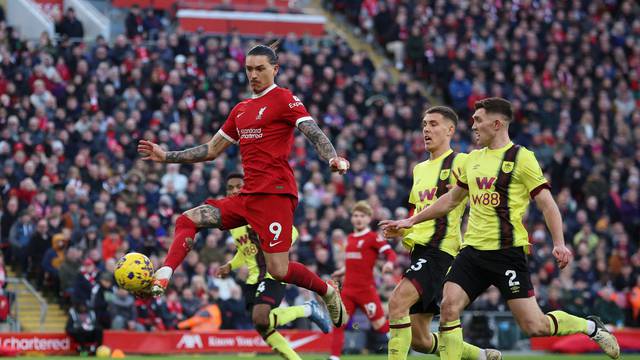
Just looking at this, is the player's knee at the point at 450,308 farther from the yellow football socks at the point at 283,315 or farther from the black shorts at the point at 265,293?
the black shorts at the point at 265,293

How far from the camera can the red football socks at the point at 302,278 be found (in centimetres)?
1145

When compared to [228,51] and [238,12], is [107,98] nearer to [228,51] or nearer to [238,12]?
[228,51]

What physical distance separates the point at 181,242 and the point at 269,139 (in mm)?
1304

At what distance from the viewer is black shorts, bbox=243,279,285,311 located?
44.3ft

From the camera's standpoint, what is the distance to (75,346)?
62.6ft

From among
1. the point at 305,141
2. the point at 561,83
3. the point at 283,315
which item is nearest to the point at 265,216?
the point at 283,315

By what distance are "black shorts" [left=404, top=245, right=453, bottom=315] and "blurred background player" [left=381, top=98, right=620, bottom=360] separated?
2.51 feet

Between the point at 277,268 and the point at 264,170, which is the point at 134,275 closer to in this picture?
the point at 277,268

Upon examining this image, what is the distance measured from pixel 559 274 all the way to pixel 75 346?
36.4 ft

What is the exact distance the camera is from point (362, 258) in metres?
17.2

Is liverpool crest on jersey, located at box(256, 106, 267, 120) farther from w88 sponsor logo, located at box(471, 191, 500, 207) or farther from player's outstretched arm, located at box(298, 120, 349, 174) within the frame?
w88 sponsor logo, located at box(471, 191, 500, 207)

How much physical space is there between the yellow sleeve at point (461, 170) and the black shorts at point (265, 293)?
2.99 meters

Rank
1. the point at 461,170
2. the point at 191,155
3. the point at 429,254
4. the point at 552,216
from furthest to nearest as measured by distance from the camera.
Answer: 1. the point at 429,254
2. the point at 191,155
3. the point at 461,170
4. the point at 552,216

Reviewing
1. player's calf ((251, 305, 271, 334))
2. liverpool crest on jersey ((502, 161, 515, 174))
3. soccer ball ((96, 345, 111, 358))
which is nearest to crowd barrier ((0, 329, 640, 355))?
soccer ball ((96, 345, 111, 358))
